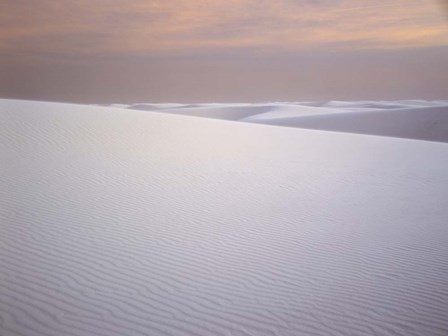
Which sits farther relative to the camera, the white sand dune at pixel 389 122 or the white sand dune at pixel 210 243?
the white sand dune at pixel 389 122

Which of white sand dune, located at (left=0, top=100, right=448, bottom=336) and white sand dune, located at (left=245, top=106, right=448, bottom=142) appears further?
white sand dune, located at (left=245, top=106, right=448, bottom=142)

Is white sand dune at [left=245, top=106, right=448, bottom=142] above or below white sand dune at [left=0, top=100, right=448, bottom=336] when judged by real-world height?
above

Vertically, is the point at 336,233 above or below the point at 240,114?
below

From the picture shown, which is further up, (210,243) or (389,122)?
(389,122)

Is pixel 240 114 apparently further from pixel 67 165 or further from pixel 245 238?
pixel 245 238

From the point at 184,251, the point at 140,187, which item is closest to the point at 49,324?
the point at 184,251

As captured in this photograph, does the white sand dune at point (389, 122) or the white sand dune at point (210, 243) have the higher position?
the white sand dune at point (389, 122)

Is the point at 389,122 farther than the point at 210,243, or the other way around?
the point at 389,122

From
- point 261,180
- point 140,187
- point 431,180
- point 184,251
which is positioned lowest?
point 184,251
